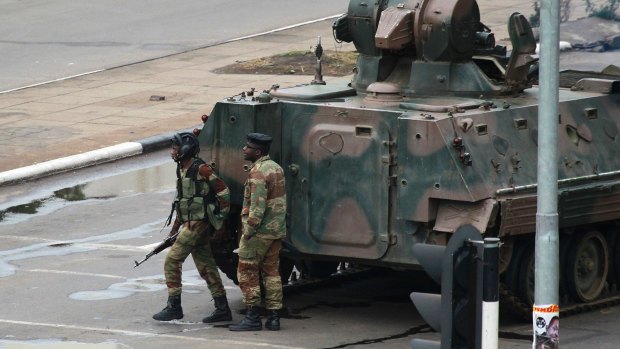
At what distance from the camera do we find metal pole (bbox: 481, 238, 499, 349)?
7363 millimetres

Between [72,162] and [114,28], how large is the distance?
439 inches

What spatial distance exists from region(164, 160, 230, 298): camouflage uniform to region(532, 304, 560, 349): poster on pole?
15.9 feet

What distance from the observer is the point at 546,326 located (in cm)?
955

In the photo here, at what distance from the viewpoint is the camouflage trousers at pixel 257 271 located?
13.7 metres

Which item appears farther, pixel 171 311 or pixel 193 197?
pixel 171 311

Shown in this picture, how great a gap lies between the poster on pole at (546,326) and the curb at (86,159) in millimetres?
11913

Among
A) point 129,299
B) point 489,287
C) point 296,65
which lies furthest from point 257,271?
point 296,65

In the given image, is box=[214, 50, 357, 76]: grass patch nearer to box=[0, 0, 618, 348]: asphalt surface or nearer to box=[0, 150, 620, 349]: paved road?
box=[0, 0, 618, 348]: asphalt surface

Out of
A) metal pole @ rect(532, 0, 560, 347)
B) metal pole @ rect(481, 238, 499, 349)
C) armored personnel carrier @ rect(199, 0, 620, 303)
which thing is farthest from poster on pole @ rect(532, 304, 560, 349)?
armored personnel carrier @ rect(199, 0, 620, 303)

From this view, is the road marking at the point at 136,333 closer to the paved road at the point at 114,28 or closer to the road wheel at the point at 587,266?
the road wheel at the point at 587,266

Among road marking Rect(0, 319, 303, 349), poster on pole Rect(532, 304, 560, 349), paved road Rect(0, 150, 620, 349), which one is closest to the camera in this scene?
poster on pole Rect(532, 304, 560, 349)

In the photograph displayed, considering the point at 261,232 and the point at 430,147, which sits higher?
the point at 430,147

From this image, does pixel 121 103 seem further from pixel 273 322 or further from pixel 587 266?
pixel 587 266

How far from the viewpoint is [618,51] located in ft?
99.8
